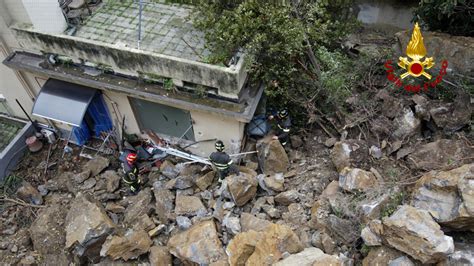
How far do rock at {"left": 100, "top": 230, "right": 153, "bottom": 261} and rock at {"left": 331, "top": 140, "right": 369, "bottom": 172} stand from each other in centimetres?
426

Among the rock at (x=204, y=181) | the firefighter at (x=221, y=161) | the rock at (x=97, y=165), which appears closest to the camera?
the firefighter at (x=221, y=161)

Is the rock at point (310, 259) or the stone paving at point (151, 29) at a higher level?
the stone paving at point (151, 29)

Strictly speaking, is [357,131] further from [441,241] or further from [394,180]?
[441,241]

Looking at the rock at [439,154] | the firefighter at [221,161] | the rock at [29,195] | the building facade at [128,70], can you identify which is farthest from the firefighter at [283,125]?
the rock at [29,195]

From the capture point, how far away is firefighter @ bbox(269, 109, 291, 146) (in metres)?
9.79

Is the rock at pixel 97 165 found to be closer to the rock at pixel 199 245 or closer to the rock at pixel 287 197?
the rock at pixel 199 245

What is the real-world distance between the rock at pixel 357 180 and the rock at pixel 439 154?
92 cm

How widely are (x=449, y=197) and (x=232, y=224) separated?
12.6 ft

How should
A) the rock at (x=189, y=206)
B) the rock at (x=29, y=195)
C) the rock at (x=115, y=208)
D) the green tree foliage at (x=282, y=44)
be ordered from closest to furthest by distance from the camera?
the green tree foliage at (x=282, y=44) → the rock at (x=189, y=206) → the rock at (x=115, y=208) → the rock at (x=29, y=195)

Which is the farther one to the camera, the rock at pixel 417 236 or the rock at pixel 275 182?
the rock at pixel 275 182

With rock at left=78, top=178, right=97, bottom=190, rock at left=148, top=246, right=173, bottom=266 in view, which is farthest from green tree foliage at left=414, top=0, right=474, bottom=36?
rock at left=78, top=178, right=97, bottom=190

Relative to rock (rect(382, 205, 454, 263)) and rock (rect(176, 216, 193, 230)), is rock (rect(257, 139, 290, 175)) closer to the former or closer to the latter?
rock (rect(176, 216, 193, 230))

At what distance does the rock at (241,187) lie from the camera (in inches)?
334

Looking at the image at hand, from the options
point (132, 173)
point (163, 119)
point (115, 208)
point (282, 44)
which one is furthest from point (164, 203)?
point (282, 44)
